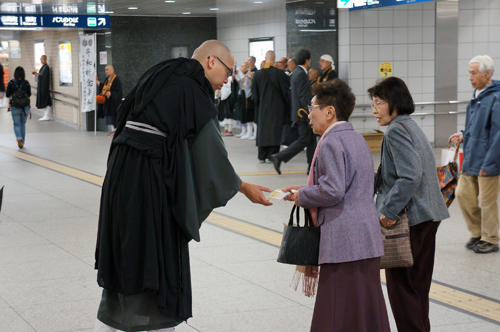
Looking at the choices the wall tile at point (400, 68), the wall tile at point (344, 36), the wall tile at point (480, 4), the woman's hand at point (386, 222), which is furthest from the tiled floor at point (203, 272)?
the wall tile at point (480, 4)

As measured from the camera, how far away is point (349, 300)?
2.93m

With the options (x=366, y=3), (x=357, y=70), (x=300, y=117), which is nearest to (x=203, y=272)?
(x=300, y=117)

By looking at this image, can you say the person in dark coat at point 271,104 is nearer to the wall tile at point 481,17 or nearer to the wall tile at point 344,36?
the wall tile at point 344,36

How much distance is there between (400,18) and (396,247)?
33.8 feet

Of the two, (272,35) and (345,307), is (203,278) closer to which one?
(345,307)

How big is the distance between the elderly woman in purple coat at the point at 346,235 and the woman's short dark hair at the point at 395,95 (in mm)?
521

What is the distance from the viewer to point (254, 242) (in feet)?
19.5

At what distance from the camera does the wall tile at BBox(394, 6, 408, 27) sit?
41.6ft

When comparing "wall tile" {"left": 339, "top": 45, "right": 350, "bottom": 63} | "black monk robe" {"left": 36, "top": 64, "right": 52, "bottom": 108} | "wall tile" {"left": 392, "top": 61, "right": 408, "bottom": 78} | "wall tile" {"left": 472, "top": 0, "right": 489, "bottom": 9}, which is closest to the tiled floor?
"wall tile" {"left": 339, "top": 45, "right": 350, "bottom": 63}

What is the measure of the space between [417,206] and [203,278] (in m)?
2.06

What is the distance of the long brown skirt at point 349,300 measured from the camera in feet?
9.57

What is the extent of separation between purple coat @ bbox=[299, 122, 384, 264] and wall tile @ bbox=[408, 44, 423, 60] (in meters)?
10.5

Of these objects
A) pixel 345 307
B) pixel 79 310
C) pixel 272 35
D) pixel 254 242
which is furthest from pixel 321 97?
pixel 272 35

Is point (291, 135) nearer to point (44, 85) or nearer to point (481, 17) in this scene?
point (481, 17)
